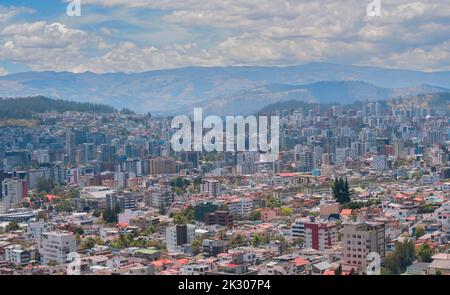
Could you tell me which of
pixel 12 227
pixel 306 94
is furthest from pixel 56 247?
pixel 306 94

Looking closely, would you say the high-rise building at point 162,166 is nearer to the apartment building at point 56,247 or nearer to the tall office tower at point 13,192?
the tall office tower at point 13,192

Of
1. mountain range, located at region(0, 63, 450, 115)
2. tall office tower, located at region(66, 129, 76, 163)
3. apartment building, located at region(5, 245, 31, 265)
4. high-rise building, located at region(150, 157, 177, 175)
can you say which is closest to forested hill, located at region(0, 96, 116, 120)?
mountain range, located at region(0, 63, 450, 115)

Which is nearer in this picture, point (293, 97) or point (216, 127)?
point (216, 127)

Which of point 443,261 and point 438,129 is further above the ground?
point 438,129

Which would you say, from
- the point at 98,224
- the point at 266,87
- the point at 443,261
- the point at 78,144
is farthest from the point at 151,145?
the point at 443,261

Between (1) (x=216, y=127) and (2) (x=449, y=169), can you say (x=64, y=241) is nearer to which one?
(1) (x=216, y=127)

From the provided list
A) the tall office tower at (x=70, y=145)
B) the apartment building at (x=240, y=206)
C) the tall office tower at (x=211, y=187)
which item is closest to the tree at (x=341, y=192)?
the apartment building at (x=240, y=206)

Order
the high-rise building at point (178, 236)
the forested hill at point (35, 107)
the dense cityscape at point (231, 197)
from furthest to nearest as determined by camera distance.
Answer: the forested hill at point (35, 107) → the high-rise building at point (178, 236) → the dense cityscape at point (231, 197)
